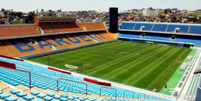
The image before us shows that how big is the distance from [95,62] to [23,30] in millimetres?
22121

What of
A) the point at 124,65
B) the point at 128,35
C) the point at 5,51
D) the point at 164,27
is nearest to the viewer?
the point at 124,65

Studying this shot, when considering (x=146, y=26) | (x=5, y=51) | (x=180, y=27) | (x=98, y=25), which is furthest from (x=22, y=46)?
(x=180, y=27)

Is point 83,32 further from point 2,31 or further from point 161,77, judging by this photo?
point 161,77

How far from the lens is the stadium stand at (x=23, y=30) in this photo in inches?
1601

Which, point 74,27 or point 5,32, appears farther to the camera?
point 74,27

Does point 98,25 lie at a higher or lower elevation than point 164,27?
higher

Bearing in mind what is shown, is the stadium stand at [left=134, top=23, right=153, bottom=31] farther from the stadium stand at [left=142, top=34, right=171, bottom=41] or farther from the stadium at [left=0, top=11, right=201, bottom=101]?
the stadium stand at [left=142, top=34, right=171, bottom=41]

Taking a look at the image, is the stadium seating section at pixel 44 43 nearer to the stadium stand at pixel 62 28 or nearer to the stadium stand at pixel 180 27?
the stadium stand at pixel 62 28

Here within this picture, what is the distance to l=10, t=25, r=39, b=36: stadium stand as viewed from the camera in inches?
1601

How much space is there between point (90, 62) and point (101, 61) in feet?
7.24

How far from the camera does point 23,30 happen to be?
42.2m

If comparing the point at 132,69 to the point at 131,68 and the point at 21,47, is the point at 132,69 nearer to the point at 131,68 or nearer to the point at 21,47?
the point at 131,68

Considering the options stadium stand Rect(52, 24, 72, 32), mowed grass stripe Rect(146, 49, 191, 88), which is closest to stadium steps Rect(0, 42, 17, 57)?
stadium stand Rect(52, 24, 72, 32)

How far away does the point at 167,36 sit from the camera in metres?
56.3
